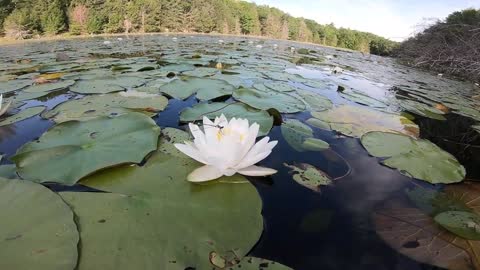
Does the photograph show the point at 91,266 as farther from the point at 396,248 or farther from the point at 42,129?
the point at 42,129

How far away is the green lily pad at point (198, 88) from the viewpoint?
209cm

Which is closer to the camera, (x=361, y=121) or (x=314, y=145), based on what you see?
(x=314, y=145)

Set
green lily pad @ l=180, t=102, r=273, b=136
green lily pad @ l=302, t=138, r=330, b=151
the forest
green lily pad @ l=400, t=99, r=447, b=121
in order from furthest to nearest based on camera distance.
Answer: the forest → green lily pad @ l=400, t=99, r=447, b=121 → green lily pad @ l=180, t=102, r=273, b=136 → green lily pad @ l=302, t=138, r=330, b=151

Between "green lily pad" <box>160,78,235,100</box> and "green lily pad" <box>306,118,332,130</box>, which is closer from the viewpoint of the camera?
"green lily pad" <box>306,118,332,130</box>

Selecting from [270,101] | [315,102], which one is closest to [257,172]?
[270,101]

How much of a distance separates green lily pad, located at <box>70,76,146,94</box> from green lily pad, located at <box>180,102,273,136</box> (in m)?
0.86

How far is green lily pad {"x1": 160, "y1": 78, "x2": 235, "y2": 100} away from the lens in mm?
2088

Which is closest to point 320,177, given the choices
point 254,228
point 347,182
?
point 347,182

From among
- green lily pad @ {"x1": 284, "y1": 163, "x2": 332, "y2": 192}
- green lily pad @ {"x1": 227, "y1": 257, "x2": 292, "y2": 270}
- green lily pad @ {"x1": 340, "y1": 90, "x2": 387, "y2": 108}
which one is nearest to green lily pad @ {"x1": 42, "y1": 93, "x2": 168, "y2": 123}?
green lily pad @ {"x1": 284, "y1": 163, "x2": 332, "y2": 192}

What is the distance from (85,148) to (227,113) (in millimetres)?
788

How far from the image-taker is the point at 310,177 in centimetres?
109

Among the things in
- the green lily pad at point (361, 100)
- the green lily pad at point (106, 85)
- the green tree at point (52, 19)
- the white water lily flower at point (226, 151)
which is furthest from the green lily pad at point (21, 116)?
the green tree at point (52, 19)

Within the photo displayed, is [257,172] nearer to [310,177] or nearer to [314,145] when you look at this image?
[310,177]

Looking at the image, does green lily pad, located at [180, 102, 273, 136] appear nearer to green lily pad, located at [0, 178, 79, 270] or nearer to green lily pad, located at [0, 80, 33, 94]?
green lily pad, located at [0, 178, 79, 270]
